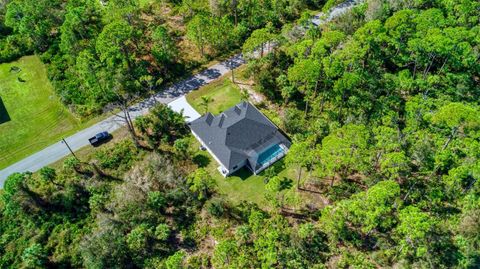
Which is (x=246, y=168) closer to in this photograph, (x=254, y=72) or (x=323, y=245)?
(x=323, y=245)

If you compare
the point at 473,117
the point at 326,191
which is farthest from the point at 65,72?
the point at 473,117

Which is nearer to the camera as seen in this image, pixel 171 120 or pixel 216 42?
pixel 171 120

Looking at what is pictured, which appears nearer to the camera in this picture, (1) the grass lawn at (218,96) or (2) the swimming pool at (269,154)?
(2) the swimming pool at (269,154)

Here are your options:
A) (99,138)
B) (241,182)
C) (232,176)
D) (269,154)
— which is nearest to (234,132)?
(269,154)

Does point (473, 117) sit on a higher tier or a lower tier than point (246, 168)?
higher

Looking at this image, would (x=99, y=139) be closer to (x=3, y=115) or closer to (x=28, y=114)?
(x=28, y=114)

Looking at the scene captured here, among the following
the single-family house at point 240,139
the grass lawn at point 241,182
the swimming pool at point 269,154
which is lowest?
the grass lawn at point 241,182

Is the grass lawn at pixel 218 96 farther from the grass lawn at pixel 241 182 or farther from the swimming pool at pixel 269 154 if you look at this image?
the swimming pool at pixel 269 154

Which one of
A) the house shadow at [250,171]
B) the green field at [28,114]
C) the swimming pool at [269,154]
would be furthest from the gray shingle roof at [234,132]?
the green field at [28,114]
